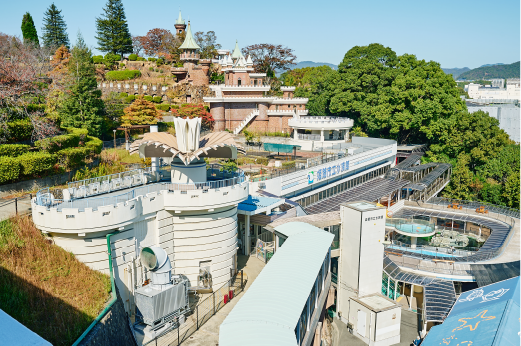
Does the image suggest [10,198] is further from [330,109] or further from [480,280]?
[330,109]

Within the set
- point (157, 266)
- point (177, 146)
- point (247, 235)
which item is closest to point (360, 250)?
point (247, 235)

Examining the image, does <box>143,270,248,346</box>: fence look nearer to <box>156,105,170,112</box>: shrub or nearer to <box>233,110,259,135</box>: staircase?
<box>233,110,259,135</box>: staircase

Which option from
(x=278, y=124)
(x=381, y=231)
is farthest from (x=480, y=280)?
(x=278, y=124)

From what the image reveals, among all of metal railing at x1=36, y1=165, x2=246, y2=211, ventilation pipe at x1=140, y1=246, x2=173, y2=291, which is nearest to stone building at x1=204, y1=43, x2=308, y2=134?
metal railing at x1=36, y1=165, x2=246, y2=211

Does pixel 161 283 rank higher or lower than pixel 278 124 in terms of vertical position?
lower

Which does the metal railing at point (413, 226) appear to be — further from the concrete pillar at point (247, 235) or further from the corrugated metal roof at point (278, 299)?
the corrugated metal roof at point (278, 299)

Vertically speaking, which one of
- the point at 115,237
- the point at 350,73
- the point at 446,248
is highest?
the point at 350,73

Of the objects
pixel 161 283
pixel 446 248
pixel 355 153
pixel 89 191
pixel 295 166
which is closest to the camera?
pixel 161 283
